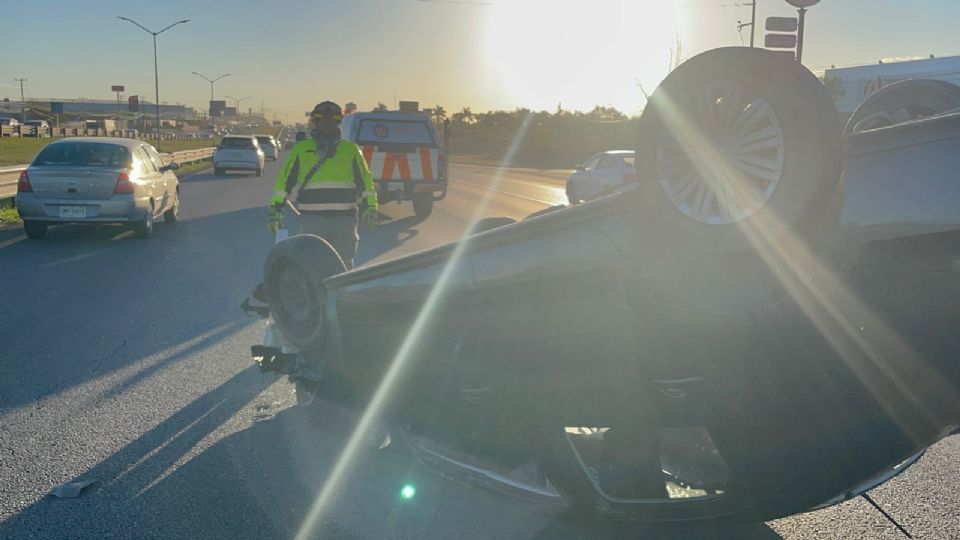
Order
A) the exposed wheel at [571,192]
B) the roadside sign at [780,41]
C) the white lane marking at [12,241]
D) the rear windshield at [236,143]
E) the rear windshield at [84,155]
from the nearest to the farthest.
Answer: the roadside sign at [780,41]
the white lane marking at [12,241]
the rear windshield at [84,155]
the exposed wheel at [571,192]
the rear windshield at [236,143]

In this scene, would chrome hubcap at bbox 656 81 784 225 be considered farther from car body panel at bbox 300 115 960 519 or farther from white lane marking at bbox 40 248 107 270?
white lane marking at bbox 40 248 107 270

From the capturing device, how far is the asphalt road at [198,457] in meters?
3.84

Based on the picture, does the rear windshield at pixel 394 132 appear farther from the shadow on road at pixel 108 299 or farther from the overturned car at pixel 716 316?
the overturned car at pixel 716 316

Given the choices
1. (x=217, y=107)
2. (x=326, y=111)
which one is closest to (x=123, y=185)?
(x=326, y=111)

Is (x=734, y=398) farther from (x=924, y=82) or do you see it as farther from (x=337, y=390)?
(x=924, y=82)

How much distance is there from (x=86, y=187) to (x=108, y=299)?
5.11 m

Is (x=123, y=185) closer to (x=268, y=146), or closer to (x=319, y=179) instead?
(x=319, y=179)

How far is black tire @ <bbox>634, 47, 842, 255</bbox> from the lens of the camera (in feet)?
8.26

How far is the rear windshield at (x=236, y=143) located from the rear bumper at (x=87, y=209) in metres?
24.5

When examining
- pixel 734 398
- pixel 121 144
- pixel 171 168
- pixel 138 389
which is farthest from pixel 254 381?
pixel 171 168

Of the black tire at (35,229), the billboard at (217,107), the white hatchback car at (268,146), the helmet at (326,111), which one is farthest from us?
the billboard at (217,107)

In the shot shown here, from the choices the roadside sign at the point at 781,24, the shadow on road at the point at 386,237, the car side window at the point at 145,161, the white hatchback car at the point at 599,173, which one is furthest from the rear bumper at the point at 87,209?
the white hatchback car at the point at 599,173

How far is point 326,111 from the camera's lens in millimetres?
5953

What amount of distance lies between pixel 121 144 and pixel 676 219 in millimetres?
13879
